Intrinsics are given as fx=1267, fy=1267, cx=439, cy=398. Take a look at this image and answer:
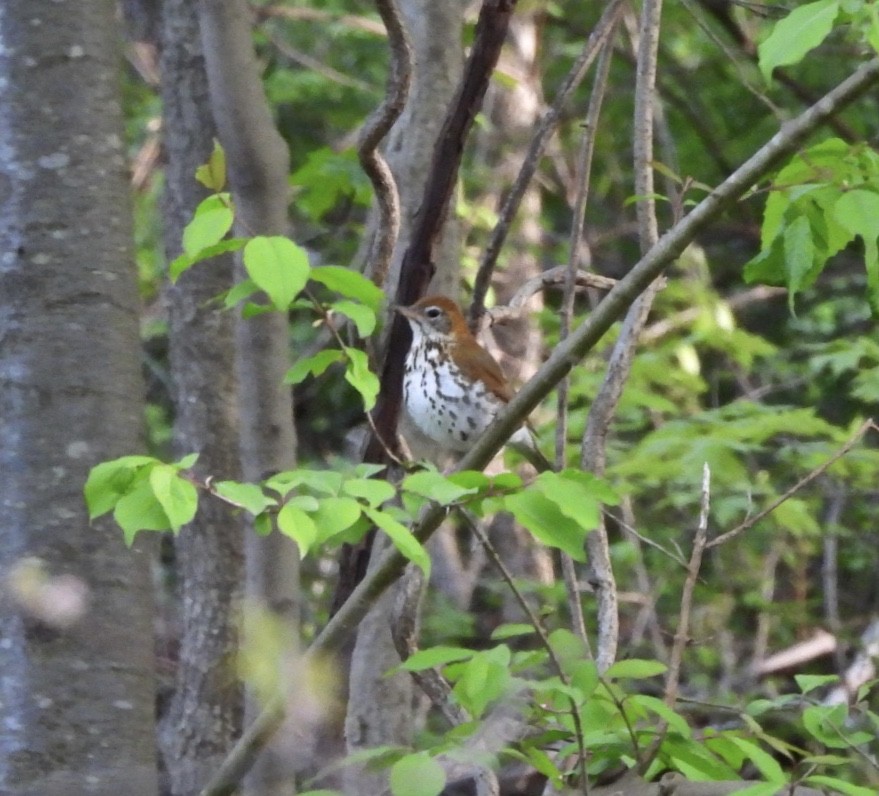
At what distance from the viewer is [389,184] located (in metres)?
2.16

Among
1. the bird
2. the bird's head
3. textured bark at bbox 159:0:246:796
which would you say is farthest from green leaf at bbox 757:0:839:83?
the bird

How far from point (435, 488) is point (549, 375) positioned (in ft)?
0.79

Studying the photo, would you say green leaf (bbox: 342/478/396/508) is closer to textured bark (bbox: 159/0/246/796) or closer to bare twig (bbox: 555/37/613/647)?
bare twig (bbox: 555/37/613/647)

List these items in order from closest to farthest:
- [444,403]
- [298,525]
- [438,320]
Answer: [298,525] → [438,320] → [444,403]

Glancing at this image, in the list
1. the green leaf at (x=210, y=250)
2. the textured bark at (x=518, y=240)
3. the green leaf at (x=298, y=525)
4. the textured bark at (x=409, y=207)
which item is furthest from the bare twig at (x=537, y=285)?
the textured bark at (x=518, y=240)

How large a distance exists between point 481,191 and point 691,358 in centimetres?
163

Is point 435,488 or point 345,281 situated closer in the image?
point 435,488

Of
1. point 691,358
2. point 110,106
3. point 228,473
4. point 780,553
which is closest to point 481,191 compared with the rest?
point 691,358

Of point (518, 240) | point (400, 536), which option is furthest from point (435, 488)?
point (518, 240)

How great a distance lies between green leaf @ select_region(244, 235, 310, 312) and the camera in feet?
4.53

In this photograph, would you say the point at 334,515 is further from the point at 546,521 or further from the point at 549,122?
the point at 549,122

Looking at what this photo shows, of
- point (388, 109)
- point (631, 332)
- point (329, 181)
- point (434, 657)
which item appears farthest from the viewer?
point (329, 181)

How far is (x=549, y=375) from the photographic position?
4.79 feet

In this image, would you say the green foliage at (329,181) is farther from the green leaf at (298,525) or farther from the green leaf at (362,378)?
the green leaf at (298,525)
